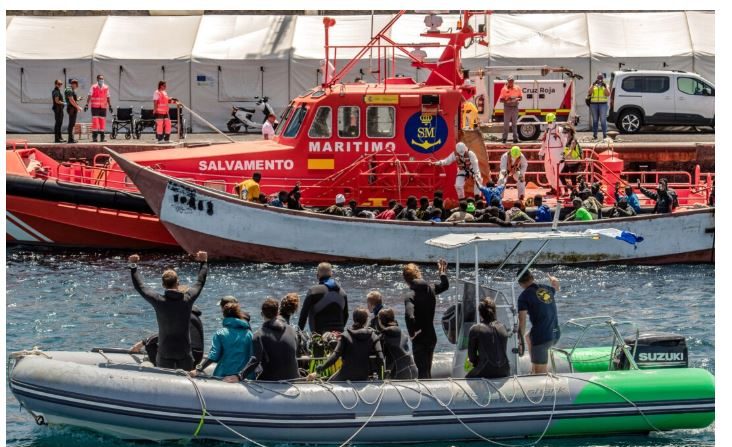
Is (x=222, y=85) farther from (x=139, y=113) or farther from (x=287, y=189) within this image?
(x=287, y=189)

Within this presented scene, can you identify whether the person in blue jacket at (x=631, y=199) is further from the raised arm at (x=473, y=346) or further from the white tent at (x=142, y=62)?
the white tent at (x=142, y=62)

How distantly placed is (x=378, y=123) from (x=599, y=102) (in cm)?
940

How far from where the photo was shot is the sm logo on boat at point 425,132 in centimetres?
2305

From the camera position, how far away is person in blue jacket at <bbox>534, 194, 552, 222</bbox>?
2209 centimetres

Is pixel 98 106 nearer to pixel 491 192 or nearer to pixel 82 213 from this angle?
pixel 82 213

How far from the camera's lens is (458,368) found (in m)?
14.3

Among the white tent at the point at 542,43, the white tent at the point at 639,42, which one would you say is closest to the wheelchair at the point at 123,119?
the white tent at the point at 542,43

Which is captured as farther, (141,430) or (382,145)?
(382,145)

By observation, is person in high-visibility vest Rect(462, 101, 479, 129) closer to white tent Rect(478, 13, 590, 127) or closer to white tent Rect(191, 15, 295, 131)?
white tent Rect(478, 13, 590, 127)

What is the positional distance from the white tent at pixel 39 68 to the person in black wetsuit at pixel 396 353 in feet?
71.7

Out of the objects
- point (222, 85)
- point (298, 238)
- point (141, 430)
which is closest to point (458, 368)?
point (141, 430)

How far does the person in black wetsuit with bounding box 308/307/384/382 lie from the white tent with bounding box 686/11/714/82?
71.9ft

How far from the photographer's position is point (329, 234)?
2234 cm

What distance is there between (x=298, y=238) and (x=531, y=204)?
3887mm
